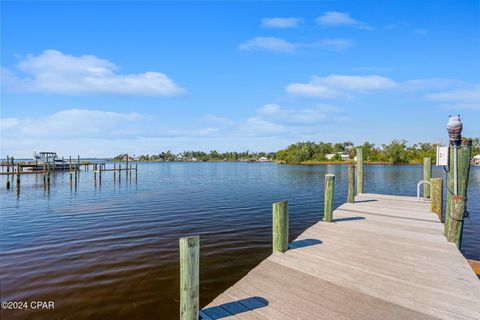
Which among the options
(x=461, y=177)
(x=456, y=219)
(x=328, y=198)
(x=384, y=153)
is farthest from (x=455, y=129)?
(x=384, y=153)

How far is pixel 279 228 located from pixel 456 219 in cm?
514

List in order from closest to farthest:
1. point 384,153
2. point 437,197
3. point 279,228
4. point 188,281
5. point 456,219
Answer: point 188,281 → point 279,228 → point 456,219 → point 437,197 → point 384,153

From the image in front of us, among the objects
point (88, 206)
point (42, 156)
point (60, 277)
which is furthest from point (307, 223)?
point (42, 156)

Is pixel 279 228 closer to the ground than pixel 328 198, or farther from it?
closer to the ground

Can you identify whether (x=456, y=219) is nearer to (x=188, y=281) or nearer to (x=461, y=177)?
(x=461, y=177)

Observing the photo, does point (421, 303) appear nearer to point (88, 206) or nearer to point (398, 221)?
point (398, 221)

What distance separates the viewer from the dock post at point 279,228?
6.45m

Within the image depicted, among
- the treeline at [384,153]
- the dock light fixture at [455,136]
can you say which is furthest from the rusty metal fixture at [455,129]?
the treeline at [384,153]

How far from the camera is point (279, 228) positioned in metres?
6.46

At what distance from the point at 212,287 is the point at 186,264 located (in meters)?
3.46

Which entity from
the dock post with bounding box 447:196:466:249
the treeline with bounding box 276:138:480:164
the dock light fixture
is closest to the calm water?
the dock post with bounding box 447:196:466:249

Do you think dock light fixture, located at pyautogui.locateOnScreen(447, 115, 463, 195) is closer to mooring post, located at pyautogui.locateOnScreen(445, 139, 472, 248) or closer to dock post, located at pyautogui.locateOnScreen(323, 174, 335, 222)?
mooring post, located at pyautogui.locateOnScreen(445, 139, 472, 248)

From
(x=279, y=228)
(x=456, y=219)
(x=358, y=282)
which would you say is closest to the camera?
(x=358, y=282)

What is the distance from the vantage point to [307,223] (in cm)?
1351
